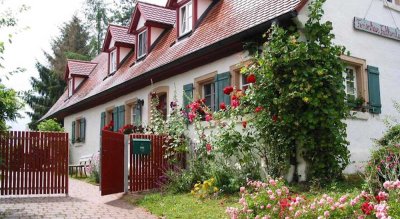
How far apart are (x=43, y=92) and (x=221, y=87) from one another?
29.6 metres

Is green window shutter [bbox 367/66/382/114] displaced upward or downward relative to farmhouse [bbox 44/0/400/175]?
downward

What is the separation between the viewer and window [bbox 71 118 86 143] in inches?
856

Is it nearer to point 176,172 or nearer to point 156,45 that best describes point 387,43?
point 176,172

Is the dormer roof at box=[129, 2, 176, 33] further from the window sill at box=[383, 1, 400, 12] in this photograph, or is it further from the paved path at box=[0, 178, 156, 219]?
the paved path at box=[0, 178, 156, 219]

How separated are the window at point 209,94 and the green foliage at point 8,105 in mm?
5639

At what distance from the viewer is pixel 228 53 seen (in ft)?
38.3

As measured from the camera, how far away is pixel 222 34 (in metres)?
11.7

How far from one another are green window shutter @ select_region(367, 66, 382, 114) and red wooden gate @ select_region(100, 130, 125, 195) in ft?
20.0

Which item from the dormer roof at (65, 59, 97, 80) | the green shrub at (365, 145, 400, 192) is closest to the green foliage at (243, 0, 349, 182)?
the green shrub at (365, 145, 400, 192)

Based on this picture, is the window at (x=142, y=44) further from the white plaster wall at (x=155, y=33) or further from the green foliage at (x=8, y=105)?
the green foliage at (x=8, y=105)

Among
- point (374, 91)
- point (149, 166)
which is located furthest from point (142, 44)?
point (374, 91)

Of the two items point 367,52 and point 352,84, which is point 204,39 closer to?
point 352,84

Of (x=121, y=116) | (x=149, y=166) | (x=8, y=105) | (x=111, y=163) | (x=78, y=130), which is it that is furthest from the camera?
(x=78, y=130)

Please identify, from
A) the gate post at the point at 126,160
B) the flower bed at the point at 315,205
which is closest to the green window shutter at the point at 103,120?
the gate post at the point at 126,160
